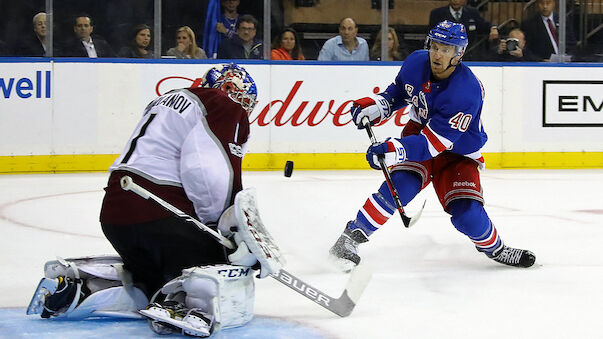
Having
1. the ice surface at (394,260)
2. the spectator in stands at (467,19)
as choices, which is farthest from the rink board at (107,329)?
the spectator in stands at (467,19)

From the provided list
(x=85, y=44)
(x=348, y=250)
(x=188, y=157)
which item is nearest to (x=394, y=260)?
(x=348, y=250)

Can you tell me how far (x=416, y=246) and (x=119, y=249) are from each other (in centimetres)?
165

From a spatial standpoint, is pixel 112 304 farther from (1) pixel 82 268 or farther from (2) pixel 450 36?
(2) pixel 450 36

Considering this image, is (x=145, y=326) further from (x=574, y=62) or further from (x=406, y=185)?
(x=574, y=62)

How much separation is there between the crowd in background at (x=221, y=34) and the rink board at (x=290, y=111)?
91 mm

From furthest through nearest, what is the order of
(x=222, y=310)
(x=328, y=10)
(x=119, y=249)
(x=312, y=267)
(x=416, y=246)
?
(x=328, y=10), (x=416, y=246), (x=312, y=267), (x=119, y=249), (x=222, y=310)

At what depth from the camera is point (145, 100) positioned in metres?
6.40

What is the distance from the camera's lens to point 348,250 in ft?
10.4

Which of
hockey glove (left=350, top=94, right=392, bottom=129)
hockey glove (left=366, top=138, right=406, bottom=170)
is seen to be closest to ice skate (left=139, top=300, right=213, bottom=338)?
hockey glove (left=366, top=138, right=406, bottom=170)

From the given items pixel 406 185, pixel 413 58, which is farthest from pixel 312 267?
pixel 413 58

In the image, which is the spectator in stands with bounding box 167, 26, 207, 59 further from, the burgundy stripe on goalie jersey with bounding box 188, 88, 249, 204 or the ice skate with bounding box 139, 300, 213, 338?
the ice skate with bounding box 139, 300, 213, 338

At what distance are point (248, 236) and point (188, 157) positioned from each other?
0.24m

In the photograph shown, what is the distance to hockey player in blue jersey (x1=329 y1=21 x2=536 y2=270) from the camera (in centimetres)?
302

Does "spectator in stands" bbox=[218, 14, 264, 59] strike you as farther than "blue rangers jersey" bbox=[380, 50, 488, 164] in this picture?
Yes
